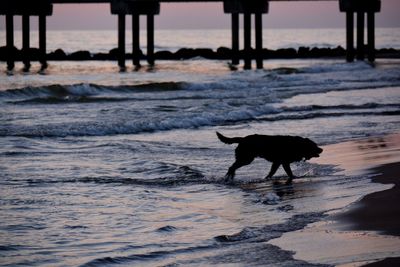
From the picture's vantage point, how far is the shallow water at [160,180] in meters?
7.17

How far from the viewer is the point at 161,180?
1048 cm

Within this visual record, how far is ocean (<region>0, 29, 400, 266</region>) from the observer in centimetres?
716

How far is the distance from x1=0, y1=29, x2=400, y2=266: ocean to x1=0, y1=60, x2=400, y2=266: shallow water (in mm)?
18

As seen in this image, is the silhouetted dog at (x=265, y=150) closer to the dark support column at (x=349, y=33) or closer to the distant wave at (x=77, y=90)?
the distant wave at (x=77, y=90)

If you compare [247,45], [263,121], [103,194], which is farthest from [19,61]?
[103,194]

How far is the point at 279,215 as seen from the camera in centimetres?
830

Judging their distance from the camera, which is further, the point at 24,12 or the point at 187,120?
the point at 24,12

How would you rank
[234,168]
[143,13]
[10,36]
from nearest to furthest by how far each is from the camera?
[234,168]
[10,36]
[143,13]

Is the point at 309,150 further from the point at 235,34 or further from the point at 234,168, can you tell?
the point at 235,34

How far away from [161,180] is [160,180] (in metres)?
0.01

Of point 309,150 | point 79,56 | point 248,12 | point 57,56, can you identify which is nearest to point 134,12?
point 248,12

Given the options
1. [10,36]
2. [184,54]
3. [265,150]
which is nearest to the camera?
[265,150]

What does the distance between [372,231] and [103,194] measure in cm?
302

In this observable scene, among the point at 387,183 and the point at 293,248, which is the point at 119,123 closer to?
the point at 387,183
